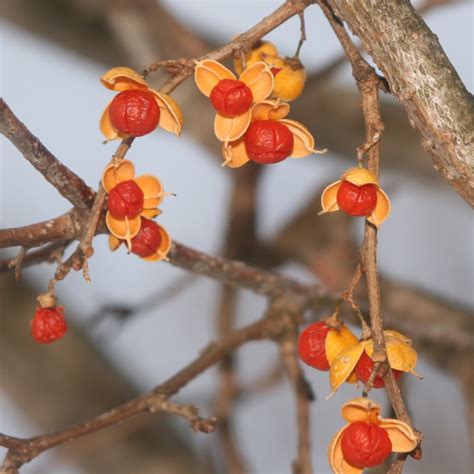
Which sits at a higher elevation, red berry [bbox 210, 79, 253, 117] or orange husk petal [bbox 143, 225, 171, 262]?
red berry [bbox 210, 79, 253, 117]

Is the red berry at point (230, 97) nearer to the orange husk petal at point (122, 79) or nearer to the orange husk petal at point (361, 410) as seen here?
the orange husk petal at point (122, 79)

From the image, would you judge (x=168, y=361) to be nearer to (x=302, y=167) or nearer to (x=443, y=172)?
(x=302, y=167)

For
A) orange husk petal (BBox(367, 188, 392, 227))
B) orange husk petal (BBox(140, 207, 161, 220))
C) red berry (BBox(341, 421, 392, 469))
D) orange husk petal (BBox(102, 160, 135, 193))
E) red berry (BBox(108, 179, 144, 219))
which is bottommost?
red berry (BBox(341, 421, 392, 469))

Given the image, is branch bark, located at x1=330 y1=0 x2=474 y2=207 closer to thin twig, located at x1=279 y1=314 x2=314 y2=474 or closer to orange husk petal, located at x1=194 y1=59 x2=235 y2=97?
orange husk petal, located at x1=194 y1=59 x2=235 y2=97

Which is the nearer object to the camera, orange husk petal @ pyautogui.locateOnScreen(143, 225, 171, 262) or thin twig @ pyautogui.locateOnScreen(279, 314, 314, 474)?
orange husk petal @ pyautogui.locateOnScreen(143, 225, 171, 262)

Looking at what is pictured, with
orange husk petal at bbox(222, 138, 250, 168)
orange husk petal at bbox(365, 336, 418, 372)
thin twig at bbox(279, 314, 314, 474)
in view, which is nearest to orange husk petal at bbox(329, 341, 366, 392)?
orange husk petal at bbox(365, 336, 418, 372)

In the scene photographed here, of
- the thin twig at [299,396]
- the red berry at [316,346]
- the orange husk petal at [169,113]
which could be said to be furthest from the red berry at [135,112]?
the thin twig at [299,396]

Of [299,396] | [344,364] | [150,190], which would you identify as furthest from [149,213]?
[299,396]
